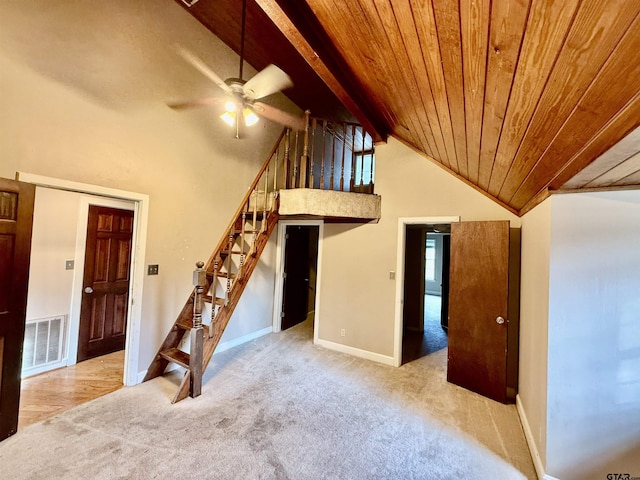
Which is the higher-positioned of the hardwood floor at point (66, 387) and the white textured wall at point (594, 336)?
the white textured wall at point (594, 336)

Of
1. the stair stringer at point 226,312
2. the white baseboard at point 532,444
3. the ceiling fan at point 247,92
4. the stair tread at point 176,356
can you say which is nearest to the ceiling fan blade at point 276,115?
the ceiling fan at point 247,92

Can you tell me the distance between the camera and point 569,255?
1823 mm

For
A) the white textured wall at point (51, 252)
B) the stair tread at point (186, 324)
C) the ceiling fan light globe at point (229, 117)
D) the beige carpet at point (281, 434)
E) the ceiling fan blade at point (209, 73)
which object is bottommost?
the beige carpet at point (281, 434)

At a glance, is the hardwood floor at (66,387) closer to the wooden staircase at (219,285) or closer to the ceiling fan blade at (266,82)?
the wooden staircase at (219,285)

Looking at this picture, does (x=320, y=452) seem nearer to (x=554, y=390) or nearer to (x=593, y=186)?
(x=554, y=390)

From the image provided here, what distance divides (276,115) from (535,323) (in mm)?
2983

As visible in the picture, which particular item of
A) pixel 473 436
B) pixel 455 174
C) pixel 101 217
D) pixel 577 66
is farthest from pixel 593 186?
pixel 101 217

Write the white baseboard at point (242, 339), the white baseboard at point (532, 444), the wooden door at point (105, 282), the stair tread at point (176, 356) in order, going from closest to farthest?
the white baseboard at point (532, 444), the stair tread at point (176, 356), the wooden door at point (105, 282), the white baseboard at point (242, 339)

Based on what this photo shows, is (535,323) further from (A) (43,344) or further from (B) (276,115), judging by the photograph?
(A) (43,344)

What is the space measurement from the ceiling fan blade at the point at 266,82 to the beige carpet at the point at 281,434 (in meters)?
2.90

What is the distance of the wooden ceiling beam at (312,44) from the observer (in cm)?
161

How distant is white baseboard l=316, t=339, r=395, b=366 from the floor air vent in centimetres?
331

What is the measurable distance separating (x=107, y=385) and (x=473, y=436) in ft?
12.0

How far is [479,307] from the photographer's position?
311cm
